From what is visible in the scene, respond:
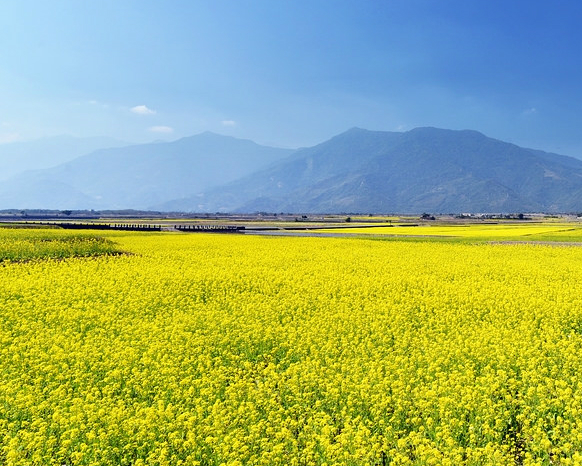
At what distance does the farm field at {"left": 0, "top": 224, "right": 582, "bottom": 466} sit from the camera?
22.9 feet

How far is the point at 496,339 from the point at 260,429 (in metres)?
7.47

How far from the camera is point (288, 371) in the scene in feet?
32.3

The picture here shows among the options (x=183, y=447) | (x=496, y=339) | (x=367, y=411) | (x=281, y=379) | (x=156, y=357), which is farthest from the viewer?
(x=496, y=339)

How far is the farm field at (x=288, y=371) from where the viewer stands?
6965 mm

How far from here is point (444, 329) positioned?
44.2 ft

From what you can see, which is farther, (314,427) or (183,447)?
(314,427)

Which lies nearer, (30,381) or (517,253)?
(30,381)

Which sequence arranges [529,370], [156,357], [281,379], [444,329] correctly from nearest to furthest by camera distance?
[281,379] < [529,370] < [156,357] < [444,329]

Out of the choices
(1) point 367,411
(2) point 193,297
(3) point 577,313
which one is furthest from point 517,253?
(1) point 367,411

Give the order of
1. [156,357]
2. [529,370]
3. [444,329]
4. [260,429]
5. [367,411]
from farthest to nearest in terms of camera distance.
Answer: [444,329] → [156,357] → [529,370] → [367,411] → [260,429]

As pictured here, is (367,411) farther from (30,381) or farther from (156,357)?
(30,381)

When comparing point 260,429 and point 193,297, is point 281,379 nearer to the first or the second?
point 260,429

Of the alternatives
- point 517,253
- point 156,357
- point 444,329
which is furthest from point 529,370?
point 517,253

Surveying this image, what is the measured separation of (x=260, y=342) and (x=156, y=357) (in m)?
2.88
